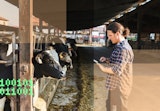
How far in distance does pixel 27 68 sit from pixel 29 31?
39 cm

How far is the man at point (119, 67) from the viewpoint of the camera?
333cm

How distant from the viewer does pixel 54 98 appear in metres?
5.93

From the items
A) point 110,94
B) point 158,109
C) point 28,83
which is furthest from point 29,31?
point 158,109

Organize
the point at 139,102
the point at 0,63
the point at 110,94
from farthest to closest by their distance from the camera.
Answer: the point at 139,102, the point at 110,94, the point at 0,63

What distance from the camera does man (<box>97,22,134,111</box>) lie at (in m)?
3.33

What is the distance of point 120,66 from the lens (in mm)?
3318

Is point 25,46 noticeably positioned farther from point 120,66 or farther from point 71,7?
point 71,7

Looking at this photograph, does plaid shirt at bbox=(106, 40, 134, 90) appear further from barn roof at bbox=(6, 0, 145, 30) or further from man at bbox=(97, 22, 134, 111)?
barn roof at bbox=(6, 0, 145, 30)

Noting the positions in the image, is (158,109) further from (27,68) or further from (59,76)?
(27,68)
